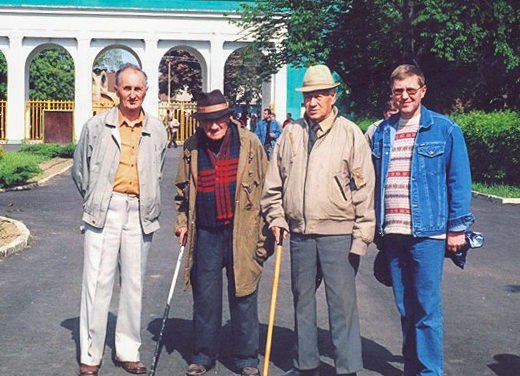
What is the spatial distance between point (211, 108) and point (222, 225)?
2.66ft

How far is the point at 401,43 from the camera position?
36625 mm

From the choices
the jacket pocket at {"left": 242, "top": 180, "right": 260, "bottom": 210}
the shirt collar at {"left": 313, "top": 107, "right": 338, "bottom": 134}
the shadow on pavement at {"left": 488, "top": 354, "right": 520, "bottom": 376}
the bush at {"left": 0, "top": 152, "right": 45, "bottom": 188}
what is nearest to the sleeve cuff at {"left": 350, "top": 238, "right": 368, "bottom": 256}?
the shirt collar at {"left": 313, "top": 107, "right": 338, "bottom": 134}

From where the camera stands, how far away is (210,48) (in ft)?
173

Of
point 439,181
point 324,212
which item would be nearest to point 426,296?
point 439,181

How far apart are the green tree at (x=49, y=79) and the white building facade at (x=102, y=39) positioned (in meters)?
14.7

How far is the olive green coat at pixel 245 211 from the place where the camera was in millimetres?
6340

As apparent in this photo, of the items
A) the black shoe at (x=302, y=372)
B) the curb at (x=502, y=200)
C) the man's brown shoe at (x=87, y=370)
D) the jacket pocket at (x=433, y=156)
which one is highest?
the jacket pocket at (x=433, y=156)

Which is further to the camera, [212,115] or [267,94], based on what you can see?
[267,94]

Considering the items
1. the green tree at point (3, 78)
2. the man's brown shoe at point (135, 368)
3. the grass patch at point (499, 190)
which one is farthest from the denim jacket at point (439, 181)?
the green tree at point (3, 78)

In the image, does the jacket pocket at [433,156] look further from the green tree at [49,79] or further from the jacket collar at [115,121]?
the green tree at [49,79]

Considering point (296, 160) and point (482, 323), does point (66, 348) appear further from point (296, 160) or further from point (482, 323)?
point (482, 323)

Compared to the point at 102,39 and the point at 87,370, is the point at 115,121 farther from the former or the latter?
the point at 102,39

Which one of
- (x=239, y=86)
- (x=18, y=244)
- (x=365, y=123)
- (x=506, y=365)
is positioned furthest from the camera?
(x=239, y=86)

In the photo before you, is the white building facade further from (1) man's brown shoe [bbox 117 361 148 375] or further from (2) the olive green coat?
(1) man's brown shoe [bbox 117 361 148 375]
